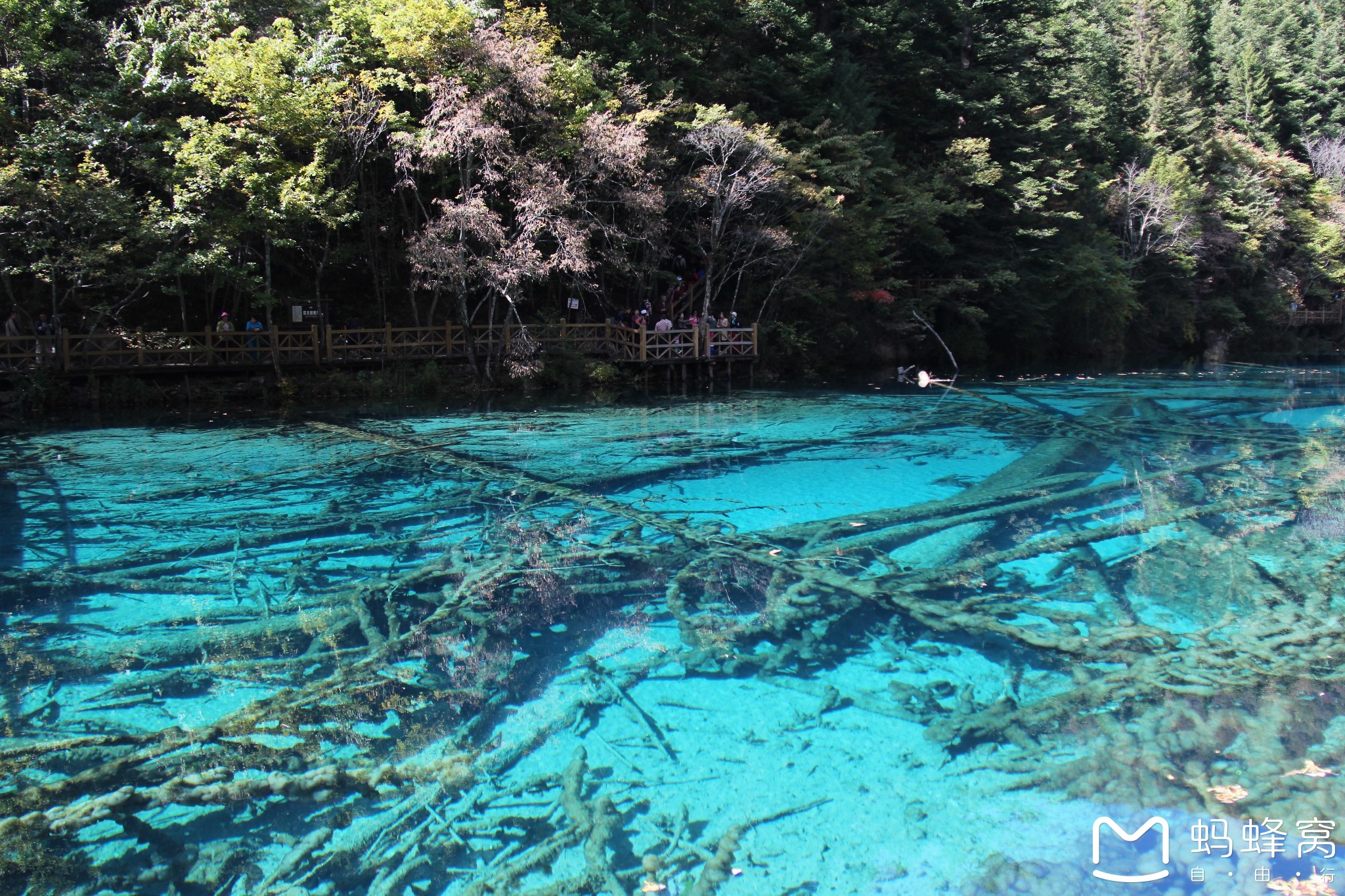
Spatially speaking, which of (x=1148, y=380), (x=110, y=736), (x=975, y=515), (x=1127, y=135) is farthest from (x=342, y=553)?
(x=1127, y=135)

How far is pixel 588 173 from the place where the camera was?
2083 cm

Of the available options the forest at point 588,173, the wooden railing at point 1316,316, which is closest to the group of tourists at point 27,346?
the forest at point 588,173

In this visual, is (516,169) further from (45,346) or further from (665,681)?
(665,681)

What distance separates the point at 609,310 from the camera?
85.2 ft

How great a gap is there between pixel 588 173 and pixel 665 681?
16762mm

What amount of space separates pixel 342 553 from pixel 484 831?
491 centimetres

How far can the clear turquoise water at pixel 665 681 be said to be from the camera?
4.27 metres

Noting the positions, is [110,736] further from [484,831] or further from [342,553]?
[342,553]

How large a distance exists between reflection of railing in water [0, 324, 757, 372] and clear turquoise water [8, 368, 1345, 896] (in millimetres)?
7430

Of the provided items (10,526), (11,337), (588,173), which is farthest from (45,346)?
(588,173)

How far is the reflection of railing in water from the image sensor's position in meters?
18.6

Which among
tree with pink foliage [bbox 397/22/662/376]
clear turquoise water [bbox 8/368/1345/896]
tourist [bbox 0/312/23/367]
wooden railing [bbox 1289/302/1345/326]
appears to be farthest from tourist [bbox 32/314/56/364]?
wooden railing [bbox 1289/302/1345/326]

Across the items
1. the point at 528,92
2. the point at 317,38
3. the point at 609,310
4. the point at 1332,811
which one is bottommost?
the point at 1332,811

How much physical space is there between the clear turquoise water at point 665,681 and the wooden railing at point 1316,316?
137ft
